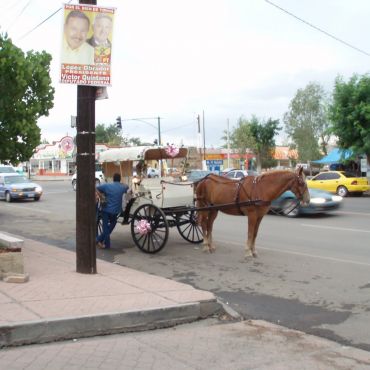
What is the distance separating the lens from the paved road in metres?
7.29

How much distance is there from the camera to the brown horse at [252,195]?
11453 mm

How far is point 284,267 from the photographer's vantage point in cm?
1054

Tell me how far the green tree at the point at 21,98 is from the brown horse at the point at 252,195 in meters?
4.03

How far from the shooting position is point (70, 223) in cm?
1895

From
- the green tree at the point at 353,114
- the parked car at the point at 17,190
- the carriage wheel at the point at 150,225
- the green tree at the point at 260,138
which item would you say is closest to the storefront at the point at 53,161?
the green tree at the point at 260,138

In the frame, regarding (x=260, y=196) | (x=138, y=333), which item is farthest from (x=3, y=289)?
(x=260, y=196)

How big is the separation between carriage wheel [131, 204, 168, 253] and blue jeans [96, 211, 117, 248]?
0.52 m

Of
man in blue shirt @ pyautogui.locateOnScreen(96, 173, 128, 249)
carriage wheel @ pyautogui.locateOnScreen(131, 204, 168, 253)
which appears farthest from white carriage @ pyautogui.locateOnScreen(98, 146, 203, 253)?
man in blue shirt @ pyautogui.locateOnScreen(96, 173, 128, 249)

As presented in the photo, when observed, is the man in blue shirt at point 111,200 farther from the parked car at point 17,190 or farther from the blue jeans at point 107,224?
the parked car at point 17,190

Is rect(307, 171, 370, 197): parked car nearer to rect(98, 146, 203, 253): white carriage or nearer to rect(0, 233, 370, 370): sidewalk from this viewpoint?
rect(98, 146, 203, 253): white carriage

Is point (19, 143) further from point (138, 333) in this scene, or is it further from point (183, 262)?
point (138, 333)

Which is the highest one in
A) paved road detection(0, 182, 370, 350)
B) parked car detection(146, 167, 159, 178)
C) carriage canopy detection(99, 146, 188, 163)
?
carriage canopy detection(99, 146, 188, 163)

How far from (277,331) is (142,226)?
18.4ft

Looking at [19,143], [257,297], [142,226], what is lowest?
[257,297]
